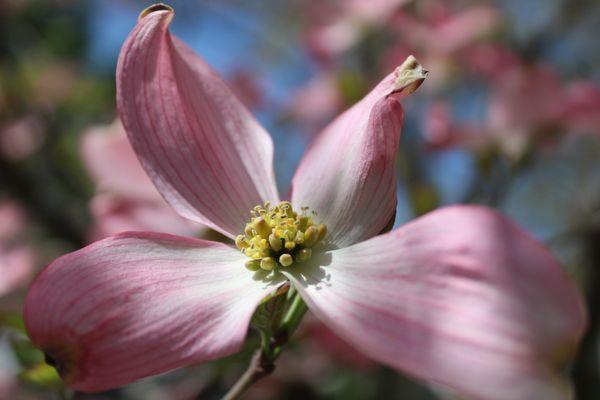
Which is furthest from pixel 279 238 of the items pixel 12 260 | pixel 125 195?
pixel 12 260

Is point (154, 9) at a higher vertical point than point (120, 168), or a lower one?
higher

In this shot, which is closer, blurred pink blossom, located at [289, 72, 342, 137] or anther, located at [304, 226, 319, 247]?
anther, located at [304, 226, 319, 247]

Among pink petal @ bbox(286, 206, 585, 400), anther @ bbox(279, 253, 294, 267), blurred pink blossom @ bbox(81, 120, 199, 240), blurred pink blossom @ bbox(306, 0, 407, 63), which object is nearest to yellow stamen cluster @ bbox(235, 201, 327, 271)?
anther @ bbox(279, 253, 294, 267)

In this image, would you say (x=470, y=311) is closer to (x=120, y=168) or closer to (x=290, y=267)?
(x=290, y=267)

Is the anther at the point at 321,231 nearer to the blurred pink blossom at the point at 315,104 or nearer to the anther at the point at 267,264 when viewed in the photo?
the anther at the point at 267,264

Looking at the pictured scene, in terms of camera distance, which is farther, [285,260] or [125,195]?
[125,195]

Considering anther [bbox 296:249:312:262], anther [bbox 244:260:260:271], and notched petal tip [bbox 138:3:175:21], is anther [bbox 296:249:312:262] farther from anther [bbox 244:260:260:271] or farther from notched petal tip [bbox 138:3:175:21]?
notched petal tip [bbox 138:3:175:21]

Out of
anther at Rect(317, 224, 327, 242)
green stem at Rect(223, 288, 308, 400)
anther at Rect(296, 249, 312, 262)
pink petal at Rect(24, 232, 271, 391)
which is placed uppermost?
pink petal at Rect(24, 232, 271, 391)

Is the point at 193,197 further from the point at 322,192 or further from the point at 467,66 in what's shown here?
the point at 467,66
